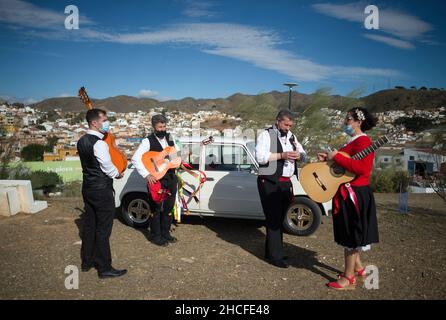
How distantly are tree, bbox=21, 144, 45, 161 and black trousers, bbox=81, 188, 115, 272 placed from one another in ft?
123

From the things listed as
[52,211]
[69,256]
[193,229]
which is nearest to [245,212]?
[193,229]

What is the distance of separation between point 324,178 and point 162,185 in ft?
8.48

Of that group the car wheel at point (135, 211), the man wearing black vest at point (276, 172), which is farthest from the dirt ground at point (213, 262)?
the man wearing black vest at point (276, 172)

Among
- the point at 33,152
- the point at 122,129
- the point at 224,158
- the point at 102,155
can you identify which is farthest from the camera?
the point at 122,129

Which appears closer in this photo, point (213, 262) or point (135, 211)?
point (213, 262)

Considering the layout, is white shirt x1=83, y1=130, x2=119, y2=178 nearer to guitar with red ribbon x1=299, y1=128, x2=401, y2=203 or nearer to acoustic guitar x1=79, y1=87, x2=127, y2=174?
acoustic guitar x1=79, y1=87, x2=127, y2=174

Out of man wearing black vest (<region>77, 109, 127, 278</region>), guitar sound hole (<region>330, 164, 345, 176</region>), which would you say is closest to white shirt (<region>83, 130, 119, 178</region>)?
man wearing black vest (<region>77, 109, 127, 278</region>)

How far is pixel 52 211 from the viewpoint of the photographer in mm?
7953

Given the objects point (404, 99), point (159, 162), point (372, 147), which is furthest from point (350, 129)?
point (404, 99)

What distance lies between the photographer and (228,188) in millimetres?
6320

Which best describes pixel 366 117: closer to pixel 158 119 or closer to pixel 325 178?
pixel 325 178
